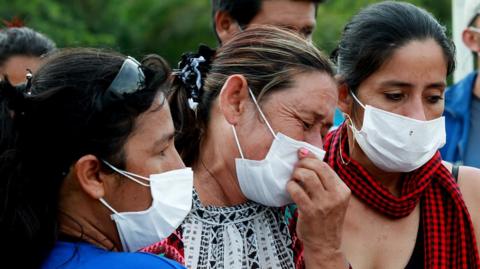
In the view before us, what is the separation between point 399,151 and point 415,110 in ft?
0.54

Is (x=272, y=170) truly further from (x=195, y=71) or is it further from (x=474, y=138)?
(x=474, y=138)

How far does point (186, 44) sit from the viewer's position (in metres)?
17.6

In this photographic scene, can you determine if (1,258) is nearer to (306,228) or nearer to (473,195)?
(306,228)

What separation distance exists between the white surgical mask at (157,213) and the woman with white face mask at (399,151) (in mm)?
999

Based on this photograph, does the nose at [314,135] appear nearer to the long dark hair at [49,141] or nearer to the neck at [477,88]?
the long dark hair at [49,141]

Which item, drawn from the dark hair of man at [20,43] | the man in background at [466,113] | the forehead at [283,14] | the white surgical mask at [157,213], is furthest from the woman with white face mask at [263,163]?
the dark hair of man at [20,43]

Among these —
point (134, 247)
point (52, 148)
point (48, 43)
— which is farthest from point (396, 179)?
point (48, 43)

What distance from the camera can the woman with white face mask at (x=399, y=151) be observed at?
3469 mm

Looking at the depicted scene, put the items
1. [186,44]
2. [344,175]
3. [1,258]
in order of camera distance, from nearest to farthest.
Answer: [1,258] → [344,175] → [186,44]

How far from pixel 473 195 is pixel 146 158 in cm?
159

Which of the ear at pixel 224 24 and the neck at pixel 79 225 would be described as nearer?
the neck at pixel 79 225

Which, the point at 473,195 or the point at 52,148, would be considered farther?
the point at 473,195

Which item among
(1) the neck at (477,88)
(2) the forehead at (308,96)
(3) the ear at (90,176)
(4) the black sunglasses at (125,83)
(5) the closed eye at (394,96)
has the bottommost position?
(1) the neck at (477,88)

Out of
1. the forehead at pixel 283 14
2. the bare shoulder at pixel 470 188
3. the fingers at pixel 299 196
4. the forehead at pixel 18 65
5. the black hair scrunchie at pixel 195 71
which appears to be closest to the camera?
the fingers at pixel 299 196
